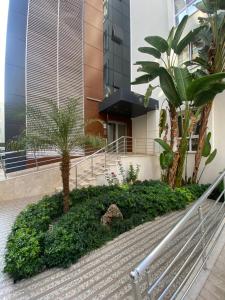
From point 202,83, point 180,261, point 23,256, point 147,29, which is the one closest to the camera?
point 180,261

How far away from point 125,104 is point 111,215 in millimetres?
9051

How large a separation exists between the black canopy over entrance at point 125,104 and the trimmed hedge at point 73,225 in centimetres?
642

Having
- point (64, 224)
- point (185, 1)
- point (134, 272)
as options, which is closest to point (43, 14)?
point (185, 1)

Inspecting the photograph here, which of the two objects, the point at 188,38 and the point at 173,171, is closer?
the point at 188,38

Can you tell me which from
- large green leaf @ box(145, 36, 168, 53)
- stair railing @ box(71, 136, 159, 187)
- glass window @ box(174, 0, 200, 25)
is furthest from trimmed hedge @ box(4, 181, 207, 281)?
glass window @ box(174, 0, 200, 25)

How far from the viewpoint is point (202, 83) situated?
6.99m

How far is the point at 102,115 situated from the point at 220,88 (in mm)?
9148

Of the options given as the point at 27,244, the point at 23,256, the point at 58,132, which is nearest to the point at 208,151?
the point at 58,132

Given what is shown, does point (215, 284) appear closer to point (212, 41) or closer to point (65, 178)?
point (65, 178)

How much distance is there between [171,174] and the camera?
8914 millimetres

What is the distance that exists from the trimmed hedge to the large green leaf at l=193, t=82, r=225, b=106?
3092 mm

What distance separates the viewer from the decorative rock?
5.88 meters

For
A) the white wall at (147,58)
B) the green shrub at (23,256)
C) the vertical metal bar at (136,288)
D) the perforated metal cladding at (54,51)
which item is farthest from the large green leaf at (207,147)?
the vertical metal bar at (136,288)

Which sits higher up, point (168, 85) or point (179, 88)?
point (168, 85)
